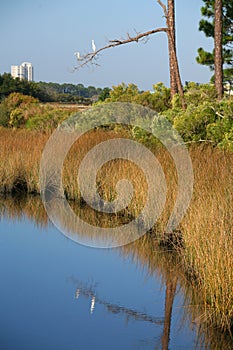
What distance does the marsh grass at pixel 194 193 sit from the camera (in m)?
4.86

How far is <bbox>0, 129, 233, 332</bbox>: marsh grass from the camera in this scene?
15.9 ft

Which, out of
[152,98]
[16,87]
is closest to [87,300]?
[152,98]

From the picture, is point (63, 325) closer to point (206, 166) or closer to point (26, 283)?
point (26, 283)

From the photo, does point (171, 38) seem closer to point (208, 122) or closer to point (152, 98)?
point (152, 98)

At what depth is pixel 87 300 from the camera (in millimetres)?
5539

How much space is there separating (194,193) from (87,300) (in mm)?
2175

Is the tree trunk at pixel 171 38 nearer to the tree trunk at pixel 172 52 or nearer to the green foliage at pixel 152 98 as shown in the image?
the tree trunk at pixel 172 52

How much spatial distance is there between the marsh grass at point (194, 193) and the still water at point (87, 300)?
29cm

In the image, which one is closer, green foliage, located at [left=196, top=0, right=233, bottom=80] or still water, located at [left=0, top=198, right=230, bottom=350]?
still water, located at [left=0, top=198, right=230, bottom=350]

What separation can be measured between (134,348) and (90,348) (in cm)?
32

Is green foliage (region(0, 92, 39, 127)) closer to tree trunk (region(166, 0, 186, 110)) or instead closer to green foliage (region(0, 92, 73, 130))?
green foliage (region(0, 92, 73, 130))

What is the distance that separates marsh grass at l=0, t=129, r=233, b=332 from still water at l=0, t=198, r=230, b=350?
0.95ft

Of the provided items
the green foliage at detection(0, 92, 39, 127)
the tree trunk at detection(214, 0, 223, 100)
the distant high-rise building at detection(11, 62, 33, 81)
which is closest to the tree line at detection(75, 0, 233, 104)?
the tree trunk at detection(214, 0, 223, 100)

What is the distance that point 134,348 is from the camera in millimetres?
4527
